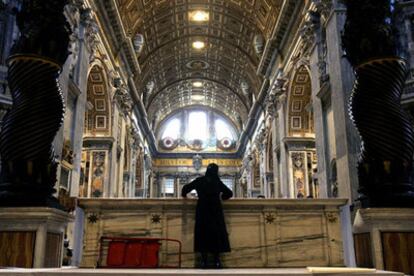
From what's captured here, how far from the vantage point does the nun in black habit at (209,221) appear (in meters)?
5.23

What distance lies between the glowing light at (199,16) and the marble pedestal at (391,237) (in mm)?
17982

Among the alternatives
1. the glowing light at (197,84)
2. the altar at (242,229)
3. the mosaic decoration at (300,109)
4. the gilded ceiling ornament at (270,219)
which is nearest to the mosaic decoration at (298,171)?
the mosaic decoration at (300,109)

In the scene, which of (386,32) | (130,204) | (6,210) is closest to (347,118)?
(386,32)

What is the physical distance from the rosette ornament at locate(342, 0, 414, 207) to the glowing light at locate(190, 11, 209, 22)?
54.4ft

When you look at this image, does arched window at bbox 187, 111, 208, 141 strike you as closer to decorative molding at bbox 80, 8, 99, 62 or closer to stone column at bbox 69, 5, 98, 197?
decorative molding at bbox 80, 8, 99, 62

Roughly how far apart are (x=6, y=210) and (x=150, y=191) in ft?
94.8

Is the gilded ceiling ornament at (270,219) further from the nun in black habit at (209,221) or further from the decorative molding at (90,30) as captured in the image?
the decorative molding at (90,30)

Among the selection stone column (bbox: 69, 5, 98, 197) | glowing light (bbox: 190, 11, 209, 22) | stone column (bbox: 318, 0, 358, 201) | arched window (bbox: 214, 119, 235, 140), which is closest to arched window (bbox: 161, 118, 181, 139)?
arched window (bbox: 214, 119, 235, 140)

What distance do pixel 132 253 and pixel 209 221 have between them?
103 cm

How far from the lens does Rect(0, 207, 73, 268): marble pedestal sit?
4719 millimetres

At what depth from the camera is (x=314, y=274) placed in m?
3.15

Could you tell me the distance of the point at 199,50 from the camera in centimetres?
2542

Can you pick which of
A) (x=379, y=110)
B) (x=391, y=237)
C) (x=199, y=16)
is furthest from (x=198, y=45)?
(x=391, y=237)

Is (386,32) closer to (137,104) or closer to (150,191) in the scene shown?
(137,104)
